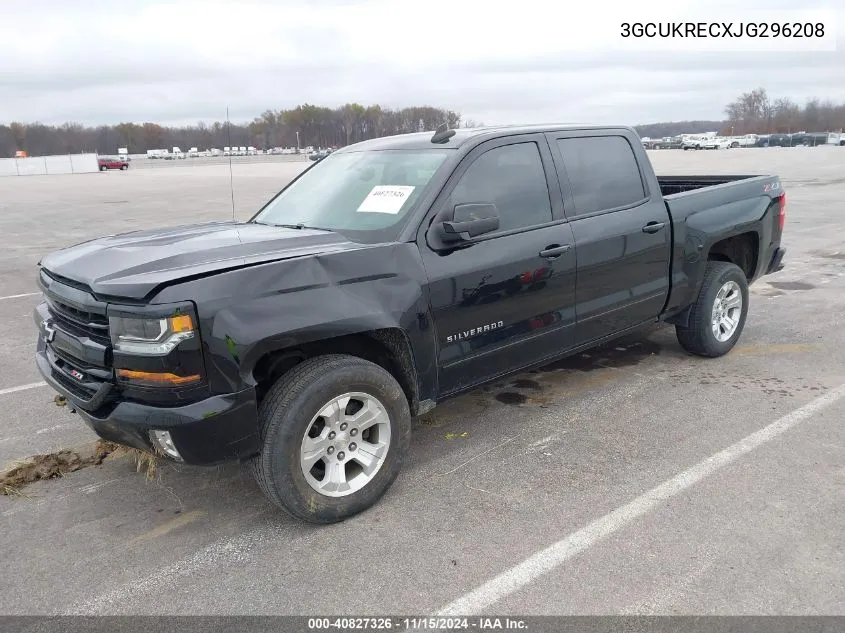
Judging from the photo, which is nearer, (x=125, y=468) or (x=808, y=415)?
(x=125, y=468)

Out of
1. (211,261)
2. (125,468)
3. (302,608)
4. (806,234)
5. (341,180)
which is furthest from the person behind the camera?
(806,234)

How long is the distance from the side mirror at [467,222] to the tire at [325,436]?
2.63 feet

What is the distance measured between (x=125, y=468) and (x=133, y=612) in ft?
4.56

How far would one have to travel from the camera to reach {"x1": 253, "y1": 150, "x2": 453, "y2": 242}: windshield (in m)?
3.88

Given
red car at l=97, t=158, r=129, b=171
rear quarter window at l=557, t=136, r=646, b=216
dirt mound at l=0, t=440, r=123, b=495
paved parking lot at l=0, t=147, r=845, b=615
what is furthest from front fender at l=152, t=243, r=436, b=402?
red car at l=97, t=158, r=129, b=171

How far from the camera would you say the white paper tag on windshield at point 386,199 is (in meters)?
3.90

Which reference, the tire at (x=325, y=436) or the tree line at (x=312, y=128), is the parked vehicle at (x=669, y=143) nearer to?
the tree line at (x=312, y=128)

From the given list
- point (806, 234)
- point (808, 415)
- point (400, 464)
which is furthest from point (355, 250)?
point (806, 234)

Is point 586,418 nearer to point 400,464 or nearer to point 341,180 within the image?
point 400,464

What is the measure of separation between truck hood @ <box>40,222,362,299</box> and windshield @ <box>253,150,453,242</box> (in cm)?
19

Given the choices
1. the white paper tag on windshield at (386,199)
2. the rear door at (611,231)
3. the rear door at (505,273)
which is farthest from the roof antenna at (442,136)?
the rear door at (611,231)

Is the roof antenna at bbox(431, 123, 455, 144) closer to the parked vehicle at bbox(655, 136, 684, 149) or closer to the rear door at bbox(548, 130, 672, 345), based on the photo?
the rear door at bbox(548, 130, 672, 345)

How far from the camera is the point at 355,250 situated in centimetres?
343

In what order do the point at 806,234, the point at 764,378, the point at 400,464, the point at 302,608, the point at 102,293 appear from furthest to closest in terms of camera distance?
the point at 806,234 < the point at 764,378 < the point at 400,464 < the point at 102,293 < the point at 302,608
